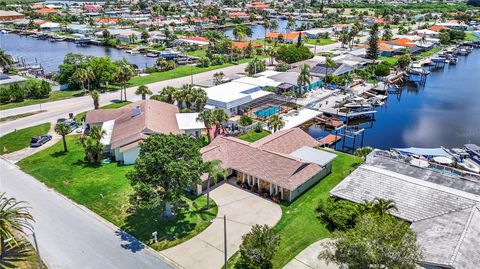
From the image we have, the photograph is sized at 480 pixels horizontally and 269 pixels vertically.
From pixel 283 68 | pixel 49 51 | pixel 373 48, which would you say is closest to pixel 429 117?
pixel 283 68

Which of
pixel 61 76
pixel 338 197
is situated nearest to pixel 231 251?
pixel 338 197

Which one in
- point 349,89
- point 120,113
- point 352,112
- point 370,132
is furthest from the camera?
point 349,89

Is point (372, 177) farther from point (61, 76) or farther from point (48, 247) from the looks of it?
point (61, 76)

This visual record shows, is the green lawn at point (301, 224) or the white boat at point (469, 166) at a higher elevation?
the green lawn at point (301, 224)

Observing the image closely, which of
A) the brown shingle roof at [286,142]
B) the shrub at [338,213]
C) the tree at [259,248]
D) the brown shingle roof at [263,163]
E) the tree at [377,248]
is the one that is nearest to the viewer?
the tree at [377,248]

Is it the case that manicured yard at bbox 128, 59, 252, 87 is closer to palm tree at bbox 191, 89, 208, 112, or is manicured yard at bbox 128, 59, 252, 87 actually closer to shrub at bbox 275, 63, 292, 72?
shrub at bbox 275, 63, 292, 72

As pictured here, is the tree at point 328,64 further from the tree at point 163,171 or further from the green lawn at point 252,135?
the tree at point 163,171

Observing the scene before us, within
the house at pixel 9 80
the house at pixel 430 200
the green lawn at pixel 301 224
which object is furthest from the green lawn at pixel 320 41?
the green lawn at pixel 301 224

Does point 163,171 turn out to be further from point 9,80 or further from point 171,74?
point 171,74
